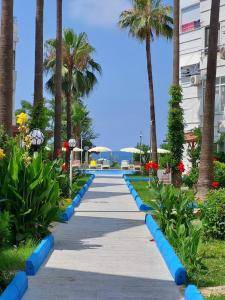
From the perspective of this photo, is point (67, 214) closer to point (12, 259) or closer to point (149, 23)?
point (12, 259)

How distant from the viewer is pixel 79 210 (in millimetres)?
18172

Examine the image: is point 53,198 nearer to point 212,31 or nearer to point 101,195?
point 212,31

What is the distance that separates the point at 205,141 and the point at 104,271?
29.3ft

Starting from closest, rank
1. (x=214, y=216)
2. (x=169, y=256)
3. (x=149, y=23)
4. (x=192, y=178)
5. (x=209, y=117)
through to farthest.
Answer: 1. (x=169, y=256)
2. (x=214, y=216)
3. (x=209, y=117)
4. (x=192, y=178)
5. (x=149, y=23)

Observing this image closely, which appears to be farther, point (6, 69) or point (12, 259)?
point (6, 69)

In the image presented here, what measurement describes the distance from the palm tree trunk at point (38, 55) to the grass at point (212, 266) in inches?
500

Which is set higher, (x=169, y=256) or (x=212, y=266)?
(x=169, y=256)

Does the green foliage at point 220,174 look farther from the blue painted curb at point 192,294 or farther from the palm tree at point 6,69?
the blue painted curb at point 192,294

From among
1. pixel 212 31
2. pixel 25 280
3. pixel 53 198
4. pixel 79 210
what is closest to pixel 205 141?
pixel 212 31

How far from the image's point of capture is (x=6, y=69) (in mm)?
14797

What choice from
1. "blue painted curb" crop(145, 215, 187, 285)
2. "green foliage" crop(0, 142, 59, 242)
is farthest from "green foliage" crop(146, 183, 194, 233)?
"green foliage" crop(0, 142, 59, 242)

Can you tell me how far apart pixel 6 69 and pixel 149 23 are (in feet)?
82.7

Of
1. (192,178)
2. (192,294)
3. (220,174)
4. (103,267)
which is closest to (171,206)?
(103,267)

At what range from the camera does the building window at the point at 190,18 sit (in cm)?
3959
